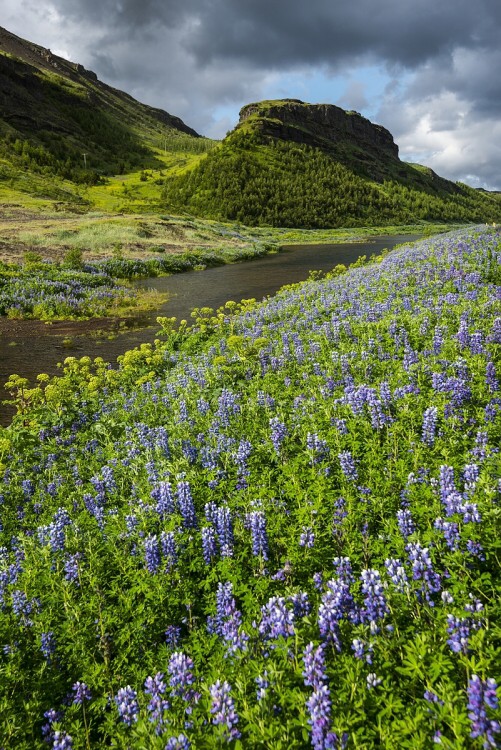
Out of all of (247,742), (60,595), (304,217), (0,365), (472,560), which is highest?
(304,217)

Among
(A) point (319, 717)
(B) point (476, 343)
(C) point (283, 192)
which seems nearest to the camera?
(A) point (319, 717)

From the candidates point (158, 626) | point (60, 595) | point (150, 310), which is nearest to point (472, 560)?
point (158, 626)

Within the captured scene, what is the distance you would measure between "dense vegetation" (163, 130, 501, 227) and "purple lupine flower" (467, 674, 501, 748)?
11934 cm

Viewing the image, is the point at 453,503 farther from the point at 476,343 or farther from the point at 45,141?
the point at 45,141

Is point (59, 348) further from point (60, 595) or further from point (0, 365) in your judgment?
point (60, 595)

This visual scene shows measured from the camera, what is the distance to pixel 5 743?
10.6ft

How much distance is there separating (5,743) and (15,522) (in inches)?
166

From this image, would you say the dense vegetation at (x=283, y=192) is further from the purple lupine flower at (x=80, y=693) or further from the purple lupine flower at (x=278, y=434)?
the purple lupine flower at (x=80, y=693)

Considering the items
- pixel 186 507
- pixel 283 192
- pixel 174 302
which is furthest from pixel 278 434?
pixel 283 192

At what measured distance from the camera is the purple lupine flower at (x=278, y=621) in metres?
3.17

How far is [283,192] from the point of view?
478ft

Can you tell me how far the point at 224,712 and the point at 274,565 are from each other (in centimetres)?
196

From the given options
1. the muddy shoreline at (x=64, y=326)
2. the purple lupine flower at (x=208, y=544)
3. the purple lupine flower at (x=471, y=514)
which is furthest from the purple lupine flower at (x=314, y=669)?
the muddy shoreline at (x=64, y=326)

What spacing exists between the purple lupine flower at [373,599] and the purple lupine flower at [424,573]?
354 millimetres
